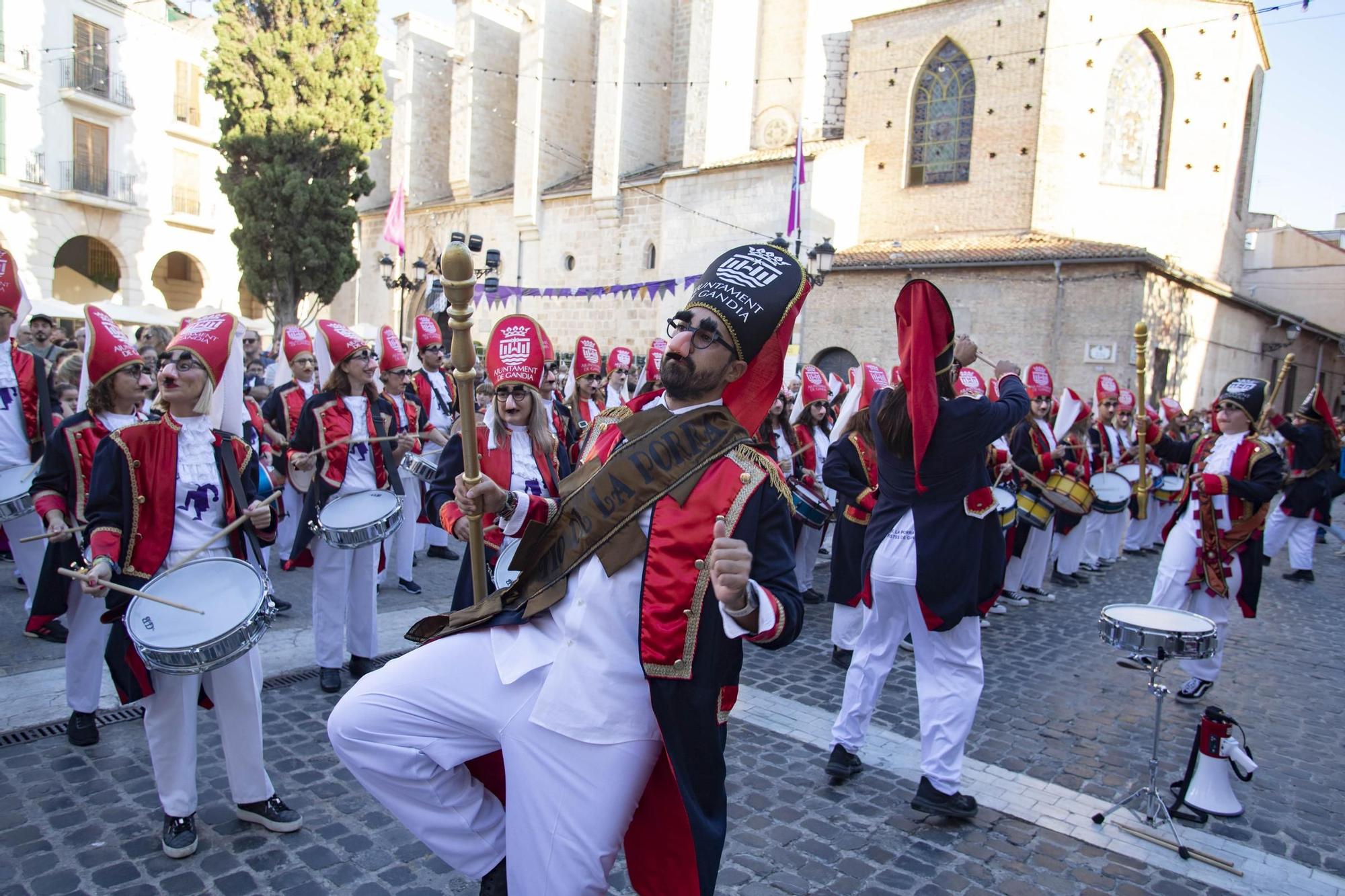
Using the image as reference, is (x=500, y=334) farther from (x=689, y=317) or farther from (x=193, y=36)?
(x=193, y=36)

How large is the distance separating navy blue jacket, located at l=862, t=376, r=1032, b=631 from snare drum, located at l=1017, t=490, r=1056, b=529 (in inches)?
178

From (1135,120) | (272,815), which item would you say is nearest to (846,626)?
(272,815)

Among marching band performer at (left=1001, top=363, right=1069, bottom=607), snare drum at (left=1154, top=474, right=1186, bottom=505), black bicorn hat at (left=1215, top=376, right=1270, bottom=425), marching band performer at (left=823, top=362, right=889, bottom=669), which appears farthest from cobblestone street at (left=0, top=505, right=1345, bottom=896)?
snare drum at (left=1154, top=474, right=1186, bottom=505)

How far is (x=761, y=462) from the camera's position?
2.72 meters

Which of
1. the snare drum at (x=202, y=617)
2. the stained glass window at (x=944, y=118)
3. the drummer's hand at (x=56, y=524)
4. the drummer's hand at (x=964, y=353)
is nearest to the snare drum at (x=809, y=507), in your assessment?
the drummer's hand at (x=964, y=353)

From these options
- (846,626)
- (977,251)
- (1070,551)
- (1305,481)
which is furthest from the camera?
(977,251)

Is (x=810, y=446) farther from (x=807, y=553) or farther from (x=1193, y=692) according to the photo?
(x=1193, y=692)

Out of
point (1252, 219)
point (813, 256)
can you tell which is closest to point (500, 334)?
point (813, 256)

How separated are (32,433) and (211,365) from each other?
3631 millimetres

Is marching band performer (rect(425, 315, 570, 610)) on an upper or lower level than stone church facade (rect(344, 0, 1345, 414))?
lower

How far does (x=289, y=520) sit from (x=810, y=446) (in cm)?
531

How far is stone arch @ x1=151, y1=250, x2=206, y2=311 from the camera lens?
34625 mm

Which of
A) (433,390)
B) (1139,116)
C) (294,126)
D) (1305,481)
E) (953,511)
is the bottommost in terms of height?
(1305,481)

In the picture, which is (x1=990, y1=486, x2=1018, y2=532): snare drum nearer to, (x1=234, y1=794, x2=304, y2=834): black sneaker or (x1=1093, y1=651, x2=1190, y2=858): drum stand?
(x1=1093, y1=651, x2=1190, y2=858): drum stand
